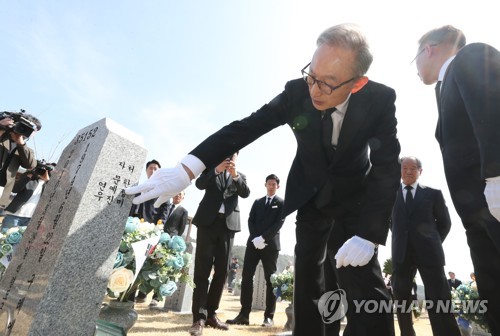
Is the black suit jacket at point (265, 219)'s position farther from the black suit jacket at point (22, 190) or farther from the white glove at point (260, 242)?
the black suit jacket at point (22, 190)

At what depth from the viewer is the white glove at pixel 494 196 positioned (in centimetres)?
148

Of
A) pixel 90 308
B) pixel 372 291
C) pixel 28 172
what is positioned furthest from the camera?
pixel 28 172

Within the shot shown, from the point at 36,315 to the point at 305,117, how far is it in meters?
2.12

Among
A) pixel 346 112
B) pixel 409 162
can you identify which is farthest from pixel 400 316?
pixel 346 112

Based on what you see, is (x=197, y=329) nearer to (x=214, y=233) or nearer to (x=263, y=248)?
(x=214, y=233)

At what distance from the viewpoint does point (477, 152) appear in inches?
70.1

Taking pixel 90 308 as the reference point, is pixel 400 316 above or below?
above

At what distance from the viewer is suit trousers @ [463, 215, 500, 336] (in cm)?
162

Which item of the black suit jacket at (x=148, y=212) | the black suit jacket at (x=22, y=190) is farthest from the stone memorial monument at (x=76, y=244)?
the black suit jacket at (x=22, y=190)

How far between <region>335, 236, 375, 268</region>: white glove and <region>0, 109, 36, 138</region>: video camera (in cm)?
473

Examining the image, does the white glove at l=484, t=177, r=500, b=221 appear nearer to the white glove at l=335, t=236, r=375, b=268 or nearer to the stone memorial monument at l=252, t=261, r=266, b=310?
the white glove at l=335, t=236, r=375, b=268

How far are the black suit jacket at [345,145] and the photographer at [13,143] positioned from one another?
13.4 ft

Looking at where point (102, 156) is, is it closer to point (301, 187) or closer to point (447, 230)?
point (301, 187)

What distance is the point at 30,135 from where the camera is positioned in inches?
183
